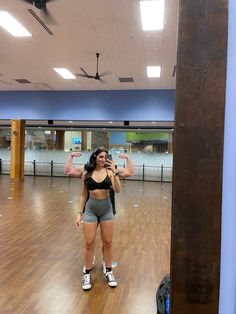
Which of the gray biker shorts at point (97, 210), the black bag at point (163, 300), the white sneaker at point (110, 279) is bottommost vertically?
the white sneaker at point (110, 279)

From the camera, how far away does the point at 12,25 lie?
602cm

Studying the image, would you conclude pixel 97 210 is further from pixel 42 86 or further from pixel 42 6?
pixel 42 86

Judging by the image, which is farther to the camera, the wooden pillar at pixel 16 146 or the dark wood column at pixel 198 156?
the wooden pillar at pixel 16 146

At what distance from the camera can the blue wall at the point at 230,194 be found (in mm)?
1094

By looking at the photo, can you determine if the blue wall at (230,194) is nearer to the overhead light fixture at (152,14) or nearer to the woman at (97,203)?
the woman at (97,203)

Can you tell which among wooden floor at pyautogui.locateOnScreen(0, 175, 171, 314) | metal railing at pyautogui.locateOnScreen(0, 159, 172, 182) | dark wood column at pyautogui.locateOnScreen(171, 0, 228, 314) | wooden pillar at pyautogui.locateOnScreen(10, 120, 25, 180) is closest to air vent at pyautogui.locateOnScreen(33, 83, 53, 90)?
wooden pillar at pyautogui.locateOnScreen(10, 120, 25, 180)

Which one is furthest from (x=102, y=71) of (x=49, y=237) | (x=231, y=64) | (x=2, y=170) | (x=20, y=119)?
(x=2, y=170)

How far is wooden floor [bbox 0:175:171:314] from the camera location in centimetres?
263

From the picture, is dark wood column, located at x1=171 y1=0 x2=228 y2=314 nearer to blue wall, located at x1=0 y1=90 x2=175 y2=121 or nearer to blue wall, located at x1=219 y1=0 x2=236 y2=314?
blue wall, located at x1=219 y1=0 x2=236 y2=314

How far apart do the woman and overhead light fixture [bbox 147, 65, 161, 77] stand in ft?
20.2

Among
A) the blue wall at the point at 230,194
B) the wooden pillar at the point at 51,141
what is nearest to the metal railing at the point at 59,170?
the wooden pillar at the point at 51,141

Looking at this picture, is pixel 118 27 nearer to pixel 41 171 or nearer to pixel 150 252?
Answer: pixel 150 252

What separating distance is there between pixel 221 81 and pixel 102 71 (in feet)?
27.4

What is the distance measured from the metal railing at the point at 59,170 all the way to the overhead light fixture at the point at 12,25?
10.1m
